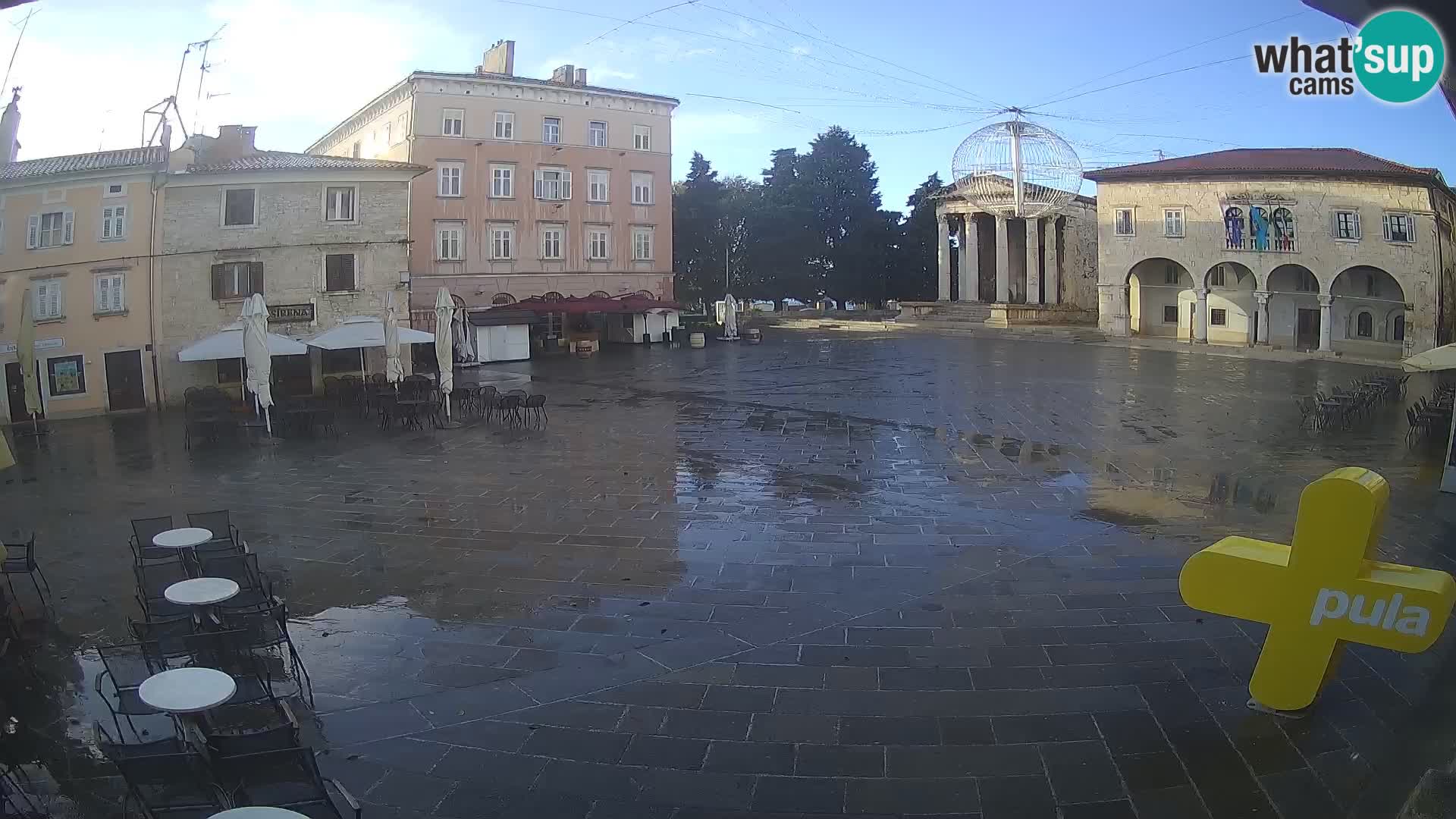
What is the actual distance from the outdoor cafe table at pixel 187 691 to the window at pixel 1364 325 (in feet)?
134

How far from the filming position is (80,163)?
21.5 metres

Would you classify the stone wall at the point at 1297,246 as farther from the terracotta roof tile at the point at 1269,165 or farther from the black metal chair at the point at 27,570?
the black metal chair at the point at 27,570

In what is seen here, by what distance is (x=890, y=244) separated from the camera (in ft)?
197

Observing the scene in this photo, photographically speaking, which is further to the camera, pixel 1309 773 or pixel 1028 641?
pixel 1028 641

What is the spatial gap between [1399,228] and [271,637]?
125ft

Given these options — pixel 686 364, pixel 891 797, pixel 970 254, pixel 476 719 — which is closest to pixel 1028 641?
pixel 891 797

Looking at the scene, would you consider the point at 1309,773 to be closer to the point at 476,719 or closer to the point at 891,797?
the point at 891,797

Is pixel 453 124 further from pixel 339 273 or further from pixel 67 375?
pixel 67 375

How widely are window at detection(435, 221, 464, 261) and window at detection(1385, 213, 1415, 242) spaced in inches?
1324

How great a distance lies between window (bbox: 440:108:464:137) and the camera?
37.2 metres

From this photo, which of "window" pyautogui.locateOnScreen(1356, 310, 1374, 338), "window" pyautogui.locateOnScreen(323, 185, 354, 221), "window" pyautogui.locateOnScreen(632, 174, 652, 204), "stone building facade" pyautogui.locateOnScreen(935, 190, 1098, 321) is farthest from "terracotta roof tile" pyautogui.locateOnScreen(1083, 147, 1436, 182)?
"window" pyautogui.locateOnScreen(323, 185, 354, 221)

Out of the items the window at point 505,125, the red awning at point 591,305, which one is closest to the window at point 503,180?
the window at point 505,125

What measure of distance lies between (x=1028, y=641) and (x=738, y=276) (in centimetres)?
5291

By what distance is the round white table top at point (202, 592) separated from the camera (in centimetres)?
605
